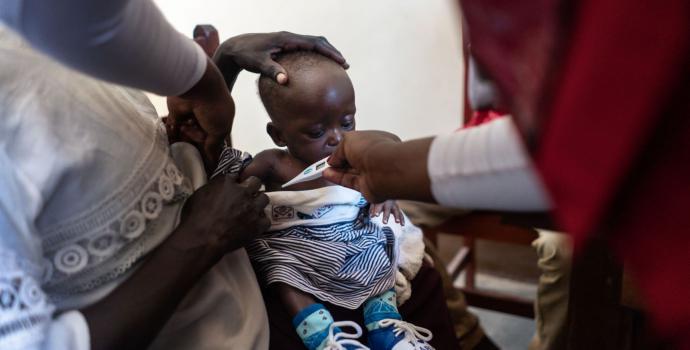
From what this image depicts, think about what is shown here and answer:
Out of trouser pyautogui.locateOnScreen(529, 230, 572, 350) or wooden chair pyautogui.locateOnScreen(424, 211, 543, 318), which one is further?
wooden chair pyautogui.locateOnScreen(424, 211, 543, 318)

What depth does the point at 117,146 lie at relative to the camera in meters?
0.63

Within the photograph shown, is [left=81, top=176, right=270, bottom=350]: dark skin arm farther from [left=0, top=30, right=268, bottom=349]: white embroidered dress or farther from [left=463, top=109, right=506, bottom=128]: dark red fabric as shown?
[left=463, top=109, right=506, bottom=128]: dark red fabric

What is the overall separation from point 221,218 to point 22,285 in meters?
0.28

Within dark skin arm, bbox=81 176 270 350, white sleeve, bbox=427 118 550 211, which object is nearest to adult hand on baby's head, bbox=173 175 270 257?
dark skin arm, bbox=81 176 270 350

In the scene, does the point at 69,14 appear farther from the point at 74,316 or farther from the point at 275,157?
the point at 275,157

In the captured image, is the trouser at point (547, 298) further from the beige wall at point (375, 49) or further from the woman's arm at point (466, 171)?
the woman's arm at point (466, 171)

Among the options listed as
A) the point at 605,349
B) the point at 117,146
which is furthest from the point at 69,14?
the point at 605,349

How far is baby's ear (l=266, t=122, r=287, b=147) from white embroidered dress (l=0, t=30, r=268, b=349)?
0.39 meters

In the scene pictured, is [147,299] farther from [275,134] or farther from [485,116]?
[275,134]

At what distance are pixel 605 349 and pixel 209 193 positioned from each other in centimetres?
73

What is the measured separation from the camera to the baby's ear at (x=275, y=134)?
Answer: 3.69 ft

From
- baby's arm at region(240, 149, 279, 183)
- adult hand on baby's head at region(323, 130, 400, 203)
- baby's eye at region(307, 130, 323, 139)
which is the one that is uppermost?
adult hand on baby's head at region(323, 130, 400, 203)

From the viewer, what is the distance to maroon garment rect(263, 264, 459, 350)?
34.5 inches

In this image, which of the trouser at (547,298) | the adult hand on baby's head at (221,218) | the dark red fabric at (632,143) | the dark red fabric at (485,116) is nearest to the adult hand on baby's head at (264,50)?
the adult hand on baby's head at (221,218)
